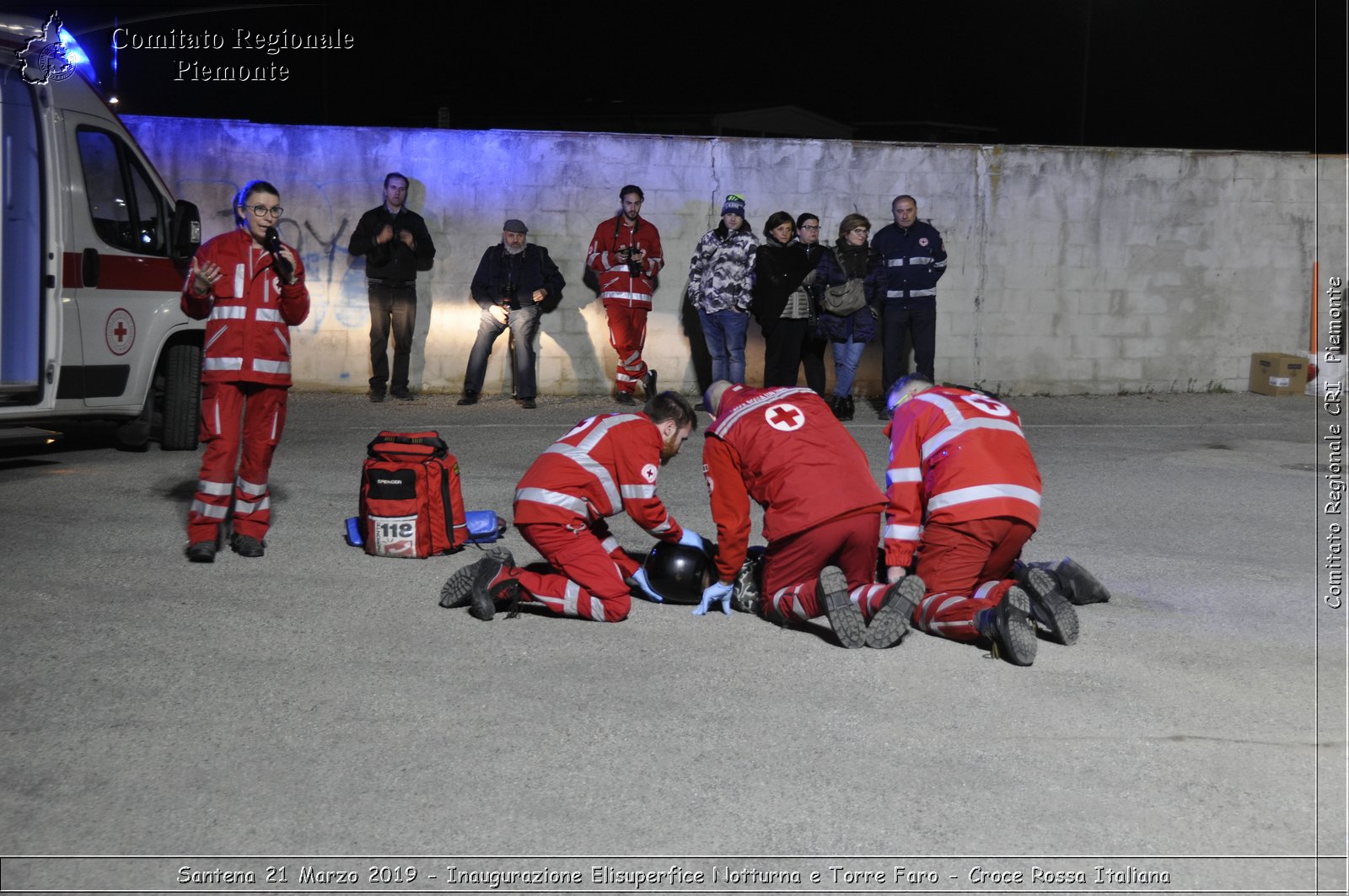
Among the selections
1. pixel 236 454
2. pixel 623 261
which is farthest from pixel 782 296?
pixel 236 454

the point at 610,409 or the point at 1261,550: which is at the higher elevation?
the point at 610,409

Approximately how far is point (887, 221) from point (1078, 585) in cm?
902

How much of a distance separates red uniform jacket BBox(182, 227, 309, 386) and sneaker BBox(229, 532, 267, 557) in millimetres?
889

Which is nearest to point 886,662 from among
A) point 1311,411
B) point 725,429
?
point 725,429

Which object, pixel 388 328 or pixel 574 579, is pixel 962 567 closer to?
pixel 574 579

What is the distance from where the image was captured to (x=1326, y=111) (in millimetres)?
31891

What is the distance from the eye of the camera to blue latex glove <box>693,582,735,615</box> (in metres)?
6.47

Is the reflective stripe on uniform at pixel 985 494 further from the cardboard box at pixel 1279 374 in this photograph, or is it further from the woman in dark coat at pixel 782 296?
the cardboard box at pixel 1279 374

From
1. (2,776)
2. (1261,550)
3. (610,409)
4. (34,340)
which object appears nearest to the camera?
(2,776)

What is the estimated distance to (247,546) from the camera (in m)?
7.48

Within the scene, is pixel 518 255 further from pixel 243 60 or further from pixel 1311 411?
pixel 243 60

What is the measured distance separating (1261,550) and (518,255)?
8.37 meters

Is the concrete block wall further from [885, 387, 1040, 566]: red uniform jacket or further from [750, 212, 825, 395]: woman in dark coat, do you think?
[885, 387, 1040, 566]: red uniform jacket

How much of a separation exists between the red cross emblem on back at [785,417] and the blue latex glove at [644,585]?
105 centimetres
